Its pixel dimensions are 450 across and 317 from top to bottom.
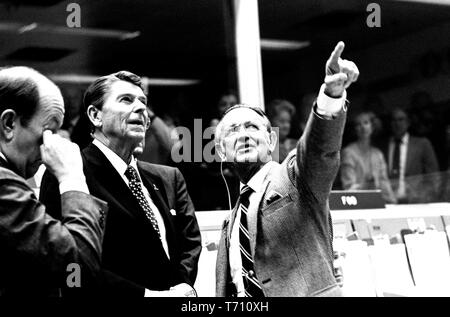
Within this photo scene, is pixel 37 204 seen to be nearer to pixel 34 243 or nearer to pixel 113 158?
A: pixel 34 243

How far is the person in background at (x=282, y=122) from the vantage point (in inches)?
181

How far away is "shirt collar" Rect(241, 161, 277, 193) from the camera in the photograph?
243 centimetres

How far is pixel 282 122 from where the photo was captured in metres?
4.80

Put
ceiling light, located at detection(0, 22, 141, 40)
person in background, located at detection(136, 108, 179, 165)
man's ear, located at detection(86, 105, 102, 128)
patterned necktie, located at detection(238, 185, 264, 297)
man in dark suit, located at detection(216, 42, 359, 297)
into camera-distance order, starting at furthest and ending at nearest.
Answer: ceiling light, located at detection(0, 22, 141, 40) → person in background, located at detection(136, 108, 179, 165) → man's ear, located at detection(86, 105, 102, 128) → patterned necktie, located at detection(238, 185, 264, 297) → man in dark suit, located at detection(216, 42, 359, 297)

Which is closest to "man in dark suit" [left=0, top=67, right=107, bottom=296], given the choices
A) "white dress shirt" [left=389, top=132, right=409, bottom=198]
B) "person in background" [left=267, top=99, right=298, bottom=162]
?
"person in background" [left=267, top=99, right=298, bottom=162]

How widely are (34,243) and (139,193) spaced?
0.88m

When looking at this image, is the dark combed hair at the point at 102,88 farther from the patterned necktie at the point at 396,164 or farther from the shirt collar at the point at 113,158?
the patterned necktie at the point at 396,164

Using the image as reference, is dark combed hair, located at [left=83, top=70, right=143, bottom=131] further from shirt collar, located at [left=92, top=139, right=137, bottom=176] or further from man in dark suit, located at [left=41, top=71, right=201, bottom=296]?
shirt collar, located at [left=92, top=139, right=137, bottom=176]

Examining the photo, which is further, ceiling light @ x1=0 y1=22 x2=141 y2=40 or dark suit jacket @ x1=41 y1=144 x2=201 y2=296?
ceiling light @ x1=0 y1=22 x2=141 y2=40

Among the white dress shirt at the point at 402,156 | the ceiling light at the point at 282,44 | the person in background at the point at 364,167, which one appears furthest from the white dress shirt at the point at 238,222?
the white dress shirt at the point at 402,156

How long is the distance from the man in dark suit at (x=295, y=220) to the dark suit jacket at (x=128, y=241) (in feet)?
0.59

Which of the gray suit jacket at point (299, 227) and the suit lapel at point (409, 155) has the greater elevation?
the suit lapel at point (409, 155)

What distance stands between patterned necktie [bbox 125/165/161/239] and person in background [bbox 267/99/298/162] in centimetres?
190
